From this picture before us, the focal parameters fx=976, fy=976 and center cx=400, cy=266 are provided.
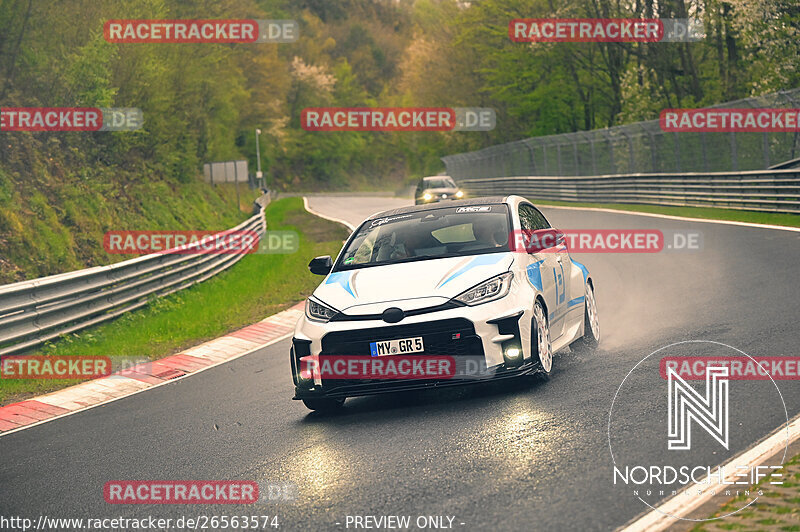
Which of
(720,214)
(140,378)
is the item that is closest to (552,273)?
(140,378)

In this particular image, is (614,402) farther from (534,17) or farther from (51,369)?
(534,17)

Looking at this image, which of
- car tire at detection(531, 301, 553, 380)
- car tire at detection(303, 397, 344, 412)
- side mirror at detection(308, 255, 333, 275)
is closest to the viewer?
car tire at detection(531, 301, 553, 380)

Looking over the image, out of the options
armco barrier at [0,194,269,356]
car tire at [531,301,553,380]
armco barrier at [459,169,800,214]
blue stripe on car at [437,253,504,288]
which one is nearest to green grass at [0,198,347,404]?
armco barrier at [0,194,269,356]

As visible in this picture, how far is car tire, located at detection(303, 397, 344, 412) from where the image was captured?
7.79 meters

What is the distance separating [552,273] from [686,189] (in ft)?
74.0

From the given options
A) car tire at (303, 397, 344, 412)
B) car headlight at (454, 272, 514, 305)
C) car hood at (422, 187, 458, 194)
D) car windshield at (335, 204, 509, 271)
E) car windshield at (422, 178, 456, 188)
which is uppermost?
car windshield at (422, 178, 456, 188)

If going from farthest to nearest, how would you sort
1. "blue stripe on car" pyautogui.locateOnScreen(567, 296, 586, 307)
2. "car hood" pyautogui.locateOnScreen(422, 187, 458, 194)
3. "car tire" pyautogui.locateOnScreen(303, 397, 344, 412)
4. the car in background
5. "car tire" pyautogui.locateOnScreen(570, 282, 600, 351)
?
"car hood" pyautogui.locateOnScreen(422, 187, 458, 194)
the car in background
"car tire" pyautogui.locateOnScreen(570, 282, 600, 351)
"blue stripe on car" pyautogui.locateOnScreen(567, 296, 586, 307)
"car tire" pyautogui.locateOnScreen(303, 397, 344, 412)

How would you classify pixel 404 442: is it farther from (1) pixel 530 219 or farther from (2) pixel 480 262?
(1) pixel 530 219

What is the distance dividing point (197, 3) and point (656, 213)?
34.6m

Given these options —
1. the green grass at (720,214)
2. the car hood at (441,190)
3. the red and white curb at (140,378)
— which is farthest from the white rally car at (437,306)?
the car hood at (441,190)

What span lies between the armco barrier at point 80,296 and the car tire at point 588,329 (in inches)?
268

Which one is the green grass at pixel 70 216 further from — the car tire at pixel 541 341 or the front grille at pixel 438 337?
the car tire at pixel 541 341

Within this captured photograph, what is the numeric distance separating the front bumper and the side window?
1.74 meters

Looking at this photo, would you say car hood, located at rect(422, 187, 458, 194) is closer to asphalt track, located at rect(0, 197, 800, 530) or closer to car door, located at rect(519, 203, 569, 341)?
asphalt track, located at rect(0, 197, 800, 530)
